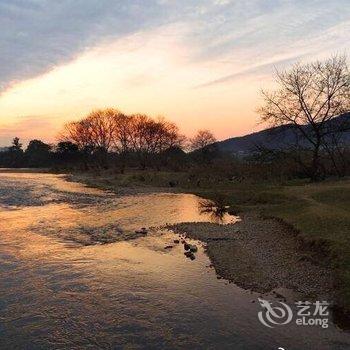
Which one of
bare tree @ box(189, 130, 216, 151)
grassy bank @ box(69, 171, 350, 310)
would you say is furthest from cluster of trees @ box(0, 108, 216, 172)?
grassy bank @ box(69, 171, 350, 310)

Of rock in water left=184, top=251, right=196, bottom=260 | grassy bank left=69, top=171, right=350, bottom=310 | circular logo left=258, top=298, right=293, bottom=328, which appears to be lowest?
circular logo left=258, top=298, right=293, bottom=328

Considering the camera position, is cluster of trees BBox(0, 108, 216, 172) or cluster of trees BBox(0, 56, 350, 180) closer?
cluster of trees BBox(0, 56, 350, 180)

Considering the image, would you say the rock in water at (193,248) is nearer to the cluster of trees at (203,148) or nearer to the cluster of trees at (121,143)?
the cluster of trees at (203,148)

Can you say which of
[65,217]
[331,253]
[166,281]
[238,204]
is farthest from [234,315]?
[238,204]

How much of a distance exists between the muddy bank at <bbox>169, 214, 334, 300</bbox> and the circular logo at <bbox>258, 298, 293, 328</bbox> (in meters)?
1.18

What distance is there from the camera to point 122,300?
14.8 metres

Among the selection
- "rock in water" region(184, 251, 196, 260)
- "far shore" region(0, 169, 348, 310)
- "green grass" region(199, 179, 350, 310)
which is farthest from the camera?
"rock in water" region(184, 251, 196, 260)

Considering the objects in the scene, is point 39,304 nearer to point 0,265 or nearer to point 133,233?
point 0,265

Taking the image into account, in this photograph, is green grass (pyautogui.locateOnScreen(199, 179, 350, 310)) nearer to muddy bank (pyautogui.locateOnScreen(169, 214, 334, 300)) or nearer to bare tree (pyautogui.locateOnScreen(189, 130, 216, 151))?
muddy bank (pyautogui.locateOnScreen(169, 214, 334, 300))

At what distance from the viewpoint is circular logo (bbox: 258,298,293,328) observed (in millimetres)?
12609

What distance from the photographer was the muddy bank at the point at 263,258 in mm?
15523

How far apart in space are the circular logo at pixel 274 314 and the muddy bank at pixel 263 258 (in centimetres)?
118

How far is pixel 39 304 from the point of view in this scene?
14.4m

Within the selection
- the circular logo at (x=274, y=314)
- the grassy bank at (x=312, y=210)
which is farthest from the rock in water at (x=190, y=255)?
the circular logo at (x=274, y=314)
